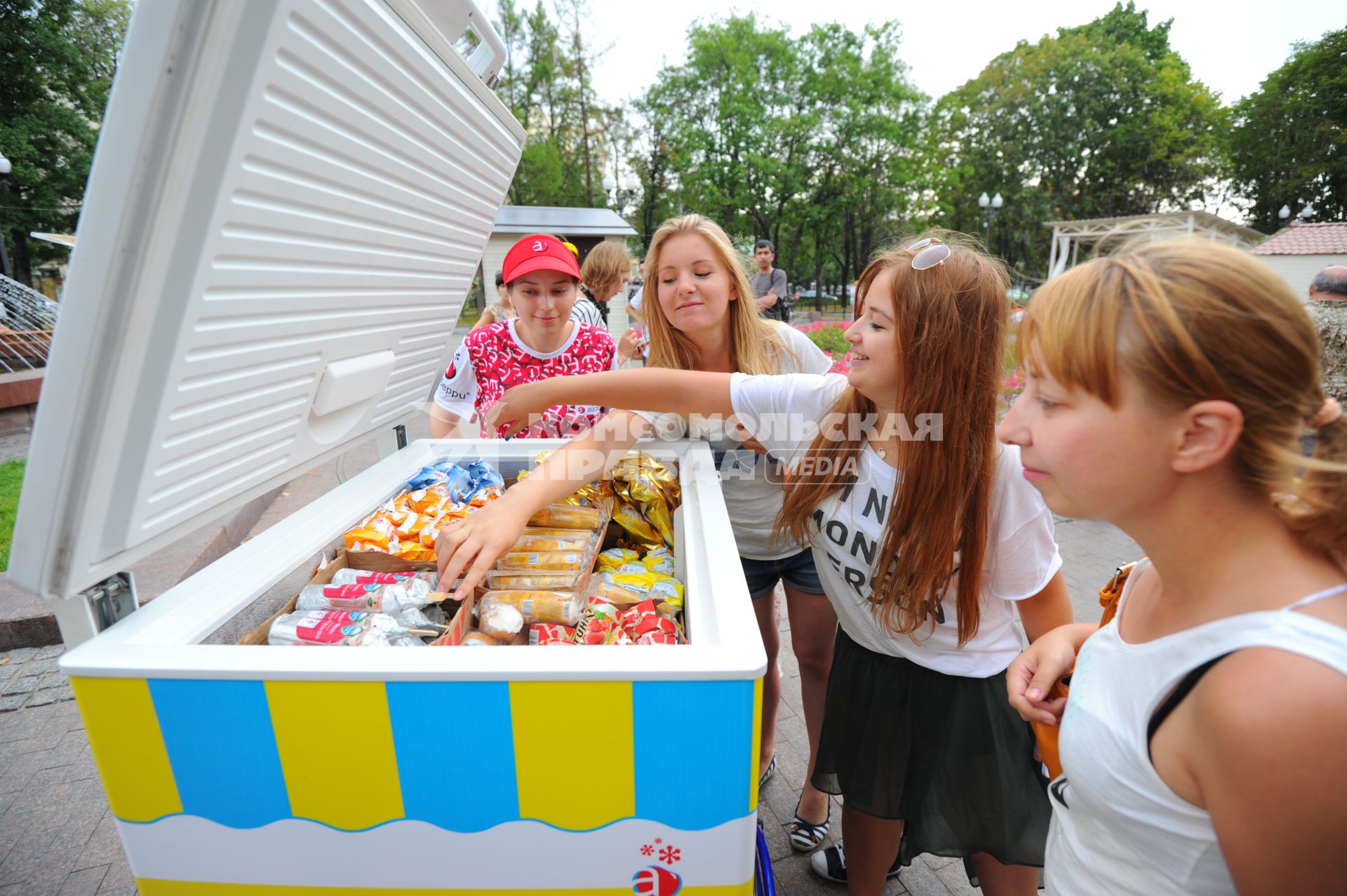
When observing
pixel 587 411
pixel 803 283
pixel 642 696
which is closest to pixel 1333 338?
pixel 587 411

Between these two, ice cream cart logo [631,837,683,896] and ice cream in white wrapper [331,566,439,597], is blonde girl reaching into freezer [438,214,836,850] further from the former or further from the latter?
ice cream cart logo [631,837,683,896]

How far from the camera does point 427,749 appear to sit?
0.89 metres

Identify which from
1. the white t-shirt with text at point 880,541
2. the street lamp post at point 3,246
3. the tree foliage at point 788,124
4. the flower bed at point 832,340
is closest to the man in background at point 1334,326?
the flower bed at point 832,340

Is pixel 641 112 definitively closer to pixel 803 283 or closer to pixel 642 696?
pixel 803 283

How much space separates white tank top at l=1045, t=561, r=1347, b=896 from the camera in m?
0.68

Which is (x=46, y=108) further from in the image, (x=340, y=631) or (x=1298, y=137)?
(x=1298, y=137)

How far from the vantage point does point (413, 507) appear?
1.65 meters

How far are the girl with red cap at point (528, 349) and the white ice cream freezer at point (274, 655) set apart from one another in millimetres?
1350

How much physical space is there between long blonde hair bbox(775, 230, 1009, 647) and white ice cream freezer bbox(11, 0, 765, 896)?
496 millimetres

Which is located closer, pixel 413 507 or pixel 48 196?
pixel 413 507

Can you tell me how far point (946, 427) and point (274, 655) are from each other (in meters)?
1.23

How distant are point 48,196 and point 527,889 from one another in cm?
2727

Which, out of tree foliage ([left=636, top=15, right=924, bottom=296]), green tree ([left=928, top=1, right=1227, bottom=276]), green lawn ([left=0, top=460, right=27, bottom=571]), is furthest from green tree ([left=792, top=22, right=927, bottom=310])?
green lawn ([left=0, top=460, right=27, bottom=571])

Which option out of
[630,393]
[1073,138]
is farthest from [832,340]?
[1073,138]
